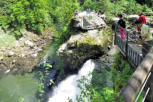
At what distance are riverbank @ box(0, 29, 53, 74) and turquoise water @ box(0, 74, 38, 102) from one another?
1.23 meters

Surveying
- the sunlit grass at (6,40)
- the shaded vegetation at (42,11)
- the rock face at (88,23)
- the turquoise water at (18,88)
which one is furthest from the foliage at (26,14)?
the turquoise water at (18,88)

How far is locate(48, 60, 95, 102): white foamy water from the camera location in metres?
10.1

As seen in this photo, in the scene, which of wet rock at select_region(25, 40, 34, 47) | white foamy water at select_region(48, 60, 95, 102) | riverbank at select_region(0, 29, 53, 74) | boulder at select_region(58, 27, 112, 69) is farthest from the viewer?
wet rock at select_region(25, 40, 34, 47)

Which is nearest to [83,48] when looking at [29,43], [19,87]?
[19,87]

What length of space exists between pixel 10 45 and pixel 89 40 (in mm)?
13326

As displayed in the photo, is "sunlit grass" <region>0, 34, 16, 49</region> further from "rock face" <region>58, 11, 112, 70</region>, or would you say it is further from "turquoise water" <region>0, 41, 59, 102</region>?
"rock face" <region>58, 11, 112, 70</region>

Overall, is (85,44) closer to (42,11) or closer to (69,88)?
(69,88)

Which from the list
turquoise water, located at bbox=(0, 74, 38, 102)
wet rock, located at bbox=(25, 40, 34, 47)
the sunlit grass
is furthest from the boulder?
the sunlit grass

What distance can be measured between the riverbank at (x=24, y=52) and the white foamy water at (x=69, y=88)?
5138 mm

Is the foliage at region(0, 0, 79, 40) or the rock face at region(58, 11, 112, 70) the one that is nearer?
the rock face at region(58, 11, 112, 70)

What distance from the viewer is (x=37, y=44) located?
21.0 m

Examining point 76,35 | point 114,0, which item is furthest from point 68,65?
point 114,0

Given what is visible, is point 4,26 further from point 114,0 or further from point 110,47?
point 114,0

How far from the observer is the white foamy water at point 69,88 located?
10076 mm
